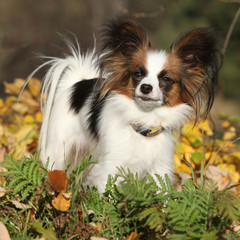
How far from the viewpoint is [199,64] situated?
3314mm

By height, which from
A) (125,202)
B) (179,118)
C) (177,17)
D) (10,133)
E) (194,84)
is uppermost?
(177,17)

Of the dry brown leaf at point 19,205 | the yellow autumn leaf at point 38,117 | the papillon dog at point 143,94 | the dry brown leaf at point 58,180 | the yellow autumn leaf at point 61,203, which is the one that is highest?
the papillon dog at point 143,94

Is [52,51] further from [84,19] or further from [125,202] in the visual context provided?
[125,202]

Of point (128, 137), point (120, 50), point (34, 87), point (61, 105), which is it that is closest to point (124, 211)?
point (128, 137)

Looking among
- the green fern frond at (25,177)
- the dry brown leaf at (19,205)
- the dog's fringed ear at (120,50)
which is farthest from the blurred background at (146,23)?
the dry brown leaf at (19,205)

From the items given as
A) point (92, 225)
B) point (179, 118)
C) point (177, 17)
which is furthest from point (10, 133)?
point (177, 17)

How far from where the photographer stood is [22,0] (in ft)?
52.0

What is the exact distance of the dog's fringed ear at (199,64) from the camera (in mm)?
3154

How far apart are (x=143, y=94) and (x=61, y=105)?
1149 millimetres

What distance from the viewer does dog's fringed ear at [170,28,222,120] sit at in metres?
3.15

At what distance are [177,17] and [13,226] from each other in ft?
46.2

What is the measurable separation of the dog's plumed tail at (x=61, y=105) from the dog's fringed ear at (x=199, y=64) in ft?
3.38

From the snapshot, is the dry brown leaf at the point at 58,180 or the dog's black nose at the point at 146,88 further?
the dog's black nose at the point at 146,88

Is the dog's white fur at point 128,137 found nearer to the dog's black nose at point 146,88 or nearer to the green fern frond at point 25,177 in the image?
the dog's black nose at point 146,88
